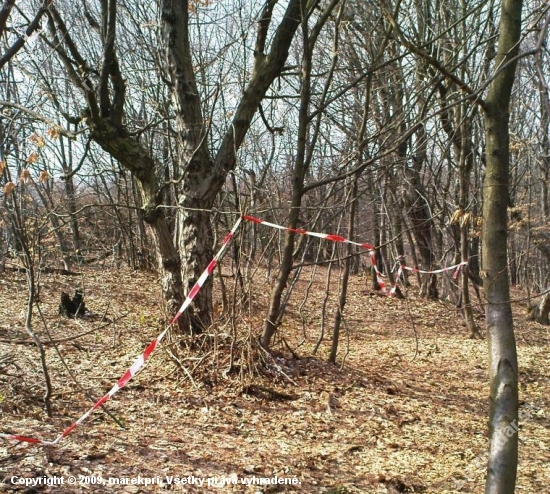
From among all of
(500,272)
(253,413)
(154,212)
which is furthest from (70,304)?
(500,272)

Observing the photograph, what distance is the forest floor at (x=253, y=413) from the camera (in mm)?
3871

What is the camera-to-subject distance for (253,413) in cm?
539

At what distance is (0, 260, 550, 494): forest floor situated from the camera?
152 inches

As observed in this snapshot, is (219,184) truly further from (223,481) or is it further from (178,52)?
(223,481)

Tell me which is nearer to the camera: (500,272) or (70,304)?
(500,272)

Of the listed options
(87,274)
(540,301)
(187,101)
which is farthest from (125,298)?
(540,301)

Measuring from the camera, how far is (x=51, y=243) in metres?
17.2

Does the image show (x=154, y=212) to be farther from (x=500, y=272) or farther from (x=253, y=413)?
(x=500, y=272)

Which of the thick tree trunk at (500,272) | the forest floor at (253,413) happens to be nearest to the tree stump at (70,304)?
the forest floor at (253,413)

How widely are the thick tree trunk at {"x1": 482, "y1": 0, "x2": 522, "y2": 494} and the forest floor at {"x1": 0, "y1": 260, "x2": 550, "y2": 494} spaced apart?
5.38 feet

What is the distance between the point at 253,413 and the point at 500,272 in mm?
3349

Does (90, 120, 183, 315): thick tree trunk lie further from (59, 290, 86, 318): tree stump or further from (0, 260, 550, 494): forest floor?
(59, 290, 86, 318): tree stump

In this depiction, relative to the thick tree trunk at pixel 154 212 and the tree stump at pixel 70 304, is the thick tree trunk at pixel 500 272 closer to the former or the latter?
the thick tree trunk at pixel 154 212

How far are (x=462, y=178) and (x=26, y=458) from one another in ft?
26.9
